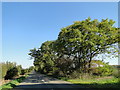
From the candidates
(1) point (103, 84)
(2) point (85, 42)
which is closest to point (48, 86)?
(1) point (103, 84)

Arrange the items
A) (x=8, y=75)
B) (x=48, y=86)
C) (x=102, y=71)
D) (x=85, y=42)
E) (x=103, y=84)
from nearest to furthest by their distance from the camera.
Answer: (x=103, y=84) → (x=48, y=86) → (x=85, y=42) → (x=102, y=71) → (x=8, y=75)

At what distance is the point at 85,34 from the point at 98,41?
266 centimetres

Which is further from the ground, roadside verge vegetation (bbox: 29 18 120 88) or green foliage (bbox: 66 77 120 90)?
roadside verge vegetation (bbox: 29 18 120 88)

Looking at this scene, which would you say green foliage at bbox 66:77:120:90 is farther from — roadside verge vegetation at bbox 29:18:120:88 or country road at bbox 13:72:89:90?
roadside verge vegetation at bbox 29:18:120:88

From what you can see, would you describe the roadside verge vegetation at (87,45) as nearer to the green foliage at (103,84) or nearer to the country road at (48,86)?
the green foliage at (103,84)

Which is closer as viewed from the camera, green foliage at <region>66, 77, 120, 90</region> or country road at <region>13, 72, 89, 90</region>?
green foliage at <region>66, 77, 120, 90</region>

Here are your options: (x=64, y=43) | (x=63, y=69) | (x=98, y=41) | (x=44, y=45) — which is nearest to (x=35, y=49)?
(x=44, y=45)

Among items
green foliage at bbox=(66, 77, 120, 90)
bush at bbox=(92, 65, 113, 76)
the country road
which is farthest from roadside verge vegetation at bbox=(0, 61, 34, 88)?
bush at bbox=(92, 65, 113, 76)

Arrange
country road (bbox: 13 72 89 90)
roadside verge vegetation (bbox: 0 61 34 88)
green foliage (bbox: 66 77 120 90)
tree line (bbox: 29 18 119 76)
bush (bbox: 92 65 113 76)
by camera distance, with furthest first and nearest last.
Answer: bush (bbox: 92 65 113 76), tree line (bbox: 29 18 119 76), roadside verge vegetation (bbox: 0 61 34 88), country road (bbox: 13 72 89 90), green foliage (bbox: 66 77 120 90)

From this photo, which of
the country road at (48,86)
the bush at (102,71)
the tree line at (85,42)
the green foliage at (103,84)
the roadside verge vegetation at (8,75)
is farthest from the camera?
the bush at (102,71)

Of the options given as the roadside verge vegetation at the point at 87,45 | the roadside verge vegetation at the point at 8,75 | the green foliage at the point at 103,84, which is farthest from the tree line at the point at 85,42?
the roadside verge vegetation at the point at 8,75

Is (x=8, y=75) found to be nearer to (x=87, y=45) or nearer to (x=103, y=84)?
(x=87, y=45)

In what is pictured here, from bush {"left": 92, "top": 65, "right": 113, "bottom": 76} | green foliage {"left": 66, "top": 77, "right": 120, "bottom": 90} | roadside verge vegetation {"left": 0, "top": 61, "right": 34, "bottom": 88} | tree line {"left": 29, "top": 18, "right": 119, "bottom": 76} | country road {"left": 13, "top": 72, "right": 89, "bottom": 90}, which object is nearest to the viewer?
green foliage {"left": 66, "top": 77, "right": 120, "bottom": 90}

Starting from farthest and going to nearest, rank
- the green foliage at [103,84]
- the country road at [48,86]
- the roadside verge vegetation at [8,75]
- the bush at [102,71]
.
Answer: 1. the bush at [102,71]
2. the roadside verge vegetation at [8,75]
3. the country road at [48,86]
4. the green foliage at [103,84]
